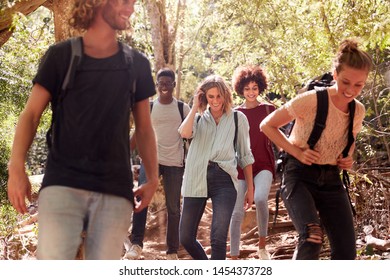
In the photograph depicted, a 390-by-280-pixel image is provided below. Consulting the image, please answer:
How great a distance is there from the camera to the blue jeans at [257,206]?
523 centimetres

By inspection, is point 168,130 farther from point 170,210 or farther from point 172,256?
point 172,256

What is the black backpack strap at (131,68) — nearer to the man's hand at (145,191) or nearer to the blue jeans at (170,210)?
the man's hand at (145,191)

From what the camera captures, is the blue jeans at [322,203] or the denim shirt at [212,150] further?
the denim shirt at [212,150]

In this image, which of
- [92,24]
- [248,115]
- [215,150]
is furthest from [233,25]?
[92,24]

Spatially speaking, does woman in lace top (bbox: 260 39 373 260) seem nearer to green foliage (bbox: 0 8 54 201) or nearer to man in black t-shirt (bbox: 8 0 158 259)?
man in black t-shirt (bbox: 8 0 158 259)

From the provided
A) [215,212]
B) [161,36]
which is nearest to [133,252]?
[215,212]

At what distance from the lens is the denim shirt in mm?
4480

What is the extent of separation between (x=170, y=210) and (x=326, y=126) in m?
2.36

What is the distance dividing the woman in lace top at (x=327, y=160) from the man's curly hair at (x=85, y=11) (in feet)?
3.79

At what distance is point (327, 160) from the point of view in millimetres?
3451

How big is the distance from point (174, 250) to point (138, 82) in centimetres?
319

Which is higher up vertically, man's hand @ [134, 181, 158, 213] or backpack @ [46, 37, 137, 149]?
backpack @ [46, 37, 137, 149]

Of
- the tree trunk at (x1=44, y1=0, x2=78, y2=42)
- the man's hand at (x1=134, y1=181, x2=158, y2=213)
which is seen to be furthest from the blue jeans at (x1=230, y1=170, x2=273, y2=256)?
the man's hand at (x1=134, y1=181, x2=158, y2=213)

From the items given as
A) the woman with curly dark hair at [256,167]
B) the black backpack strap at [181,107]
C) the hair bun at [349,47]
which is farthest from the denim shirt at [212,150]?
the hair bun at [349,47]
